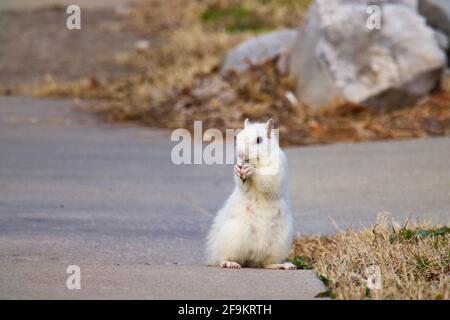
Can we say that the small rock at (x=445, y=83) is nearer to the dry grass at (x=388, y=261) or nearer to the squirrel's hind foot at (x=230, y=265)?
the dry grass at (x=388, y=261)

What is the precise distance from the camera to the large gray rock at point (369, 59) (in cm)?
1570

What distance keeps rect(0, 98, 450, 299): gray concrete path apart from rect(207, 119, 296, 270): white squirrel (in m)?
0.30

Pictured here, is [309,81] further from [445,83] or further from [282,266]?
[282,266]

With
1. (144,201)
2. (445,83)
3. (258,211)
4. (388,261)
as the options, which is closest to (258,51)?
(445,83)

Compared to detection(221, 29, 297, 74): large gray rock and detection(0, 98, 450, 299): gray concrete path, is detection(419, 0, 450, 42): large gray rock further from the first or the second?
detection(0, 98, 450, 299): gray concrete path

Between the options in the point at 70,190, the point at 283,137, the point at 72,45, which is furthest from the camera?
the point at 72,45

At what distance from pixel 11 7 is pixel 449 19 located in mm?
14885

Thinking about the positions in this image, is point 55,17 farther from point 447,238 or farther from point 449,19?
point 447,238

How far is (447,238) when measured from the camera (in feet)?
27.1

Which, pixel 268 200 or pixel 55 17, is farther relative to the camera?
pixel 55 17

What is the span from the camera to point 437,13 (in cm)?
1741

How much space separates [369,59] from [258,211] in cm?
844

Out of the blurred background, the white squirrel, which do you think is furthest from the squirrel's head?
the blurred background

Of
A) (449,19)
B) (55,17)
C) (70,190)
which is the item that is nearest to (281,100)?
(449,19)
